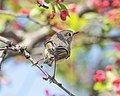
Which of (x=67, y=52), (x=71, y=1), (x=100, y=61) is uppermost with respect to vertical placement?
(x=100, y=61)

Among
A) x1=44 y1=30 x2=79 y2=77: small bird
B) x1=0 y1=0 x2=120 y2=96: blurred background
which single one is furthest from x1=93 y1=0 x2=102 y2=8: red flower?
x1=44 y1=30 x2=79 y2=77: small bird

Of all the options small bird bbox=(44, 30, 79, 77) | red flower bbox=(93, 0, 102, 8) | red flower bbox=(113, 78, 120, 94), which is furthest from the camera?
red flower bbox=(93, 0, 102, 8)

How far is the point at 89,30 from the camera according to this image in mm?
5898

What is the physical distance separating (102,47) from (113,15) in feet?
2.66

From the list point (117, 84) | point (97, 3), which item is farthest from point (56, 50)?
point (97, 3)

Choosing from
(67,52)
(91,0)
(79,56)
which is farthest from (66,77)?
(67,52)

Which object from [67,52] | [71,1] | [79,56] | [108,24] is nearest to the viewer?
[67,52]

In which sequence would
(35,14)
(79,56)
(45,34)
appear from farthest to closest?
(79,56) < (45,34) < (35,14)

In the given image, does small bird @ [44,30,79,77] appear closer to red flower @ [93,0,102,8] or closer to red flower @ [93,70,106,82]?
red flower @ [93,70,106,82]

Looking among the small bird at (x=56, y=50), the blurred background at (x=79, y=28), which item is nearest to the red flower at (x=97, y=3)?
the blurred background at (x=79, y=28)

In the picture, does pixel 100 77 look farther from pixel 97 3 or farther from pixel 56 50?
pixel 56 50

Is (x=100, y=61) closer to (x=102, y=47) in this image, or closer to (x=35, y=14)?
(x=102, y=47)

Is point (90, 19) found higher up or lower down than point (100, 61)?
lower down

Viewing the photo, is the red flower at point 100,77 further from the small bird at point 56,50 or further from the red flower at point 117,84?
the small bird at point 56,50
